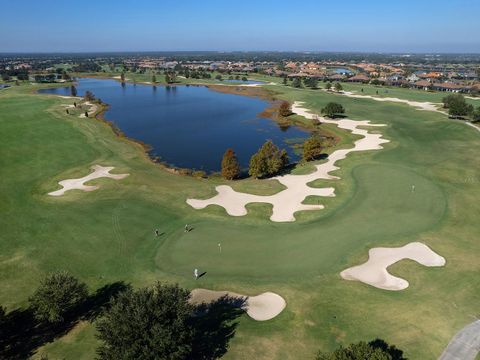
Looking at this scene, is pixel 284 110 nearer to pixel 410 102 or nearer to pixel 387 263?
pixel 410 102

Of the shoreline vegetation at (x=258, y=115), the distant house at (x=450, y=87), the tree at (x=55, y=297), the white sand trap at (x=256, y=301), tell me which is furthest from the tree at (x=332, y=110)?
the distant house at (x=450, y=87)

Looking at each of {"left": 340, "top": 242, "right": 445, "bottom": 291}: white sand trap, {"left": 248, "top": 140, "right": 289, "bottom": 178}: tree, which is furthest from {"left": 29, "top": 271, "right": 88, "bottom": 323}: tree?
{"left": 248, "top": 140, "right": 289, "bottom": 178}: tree

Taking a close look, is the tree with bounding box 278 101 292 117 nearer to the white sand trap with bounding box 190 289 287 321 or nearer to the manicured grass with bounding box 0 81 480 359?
the manicured grass with bounding box 0 81 480 359

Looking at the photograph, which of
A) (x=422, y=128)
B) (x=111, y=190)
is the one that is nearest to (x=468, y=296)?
(x=111, y=190)

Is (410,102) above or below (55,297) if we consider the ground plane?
above

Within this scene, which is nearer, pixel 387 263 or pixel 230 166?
pixel 387 263

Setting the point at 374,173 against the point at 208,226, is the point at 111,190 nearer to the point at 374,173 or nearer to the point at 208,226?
the point at 208,226

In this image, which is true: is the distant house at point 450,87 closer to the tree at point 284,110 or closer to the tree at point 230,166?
the tree at point 284,110

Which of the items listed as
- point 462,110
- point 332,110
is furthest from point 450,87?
point 332,110
